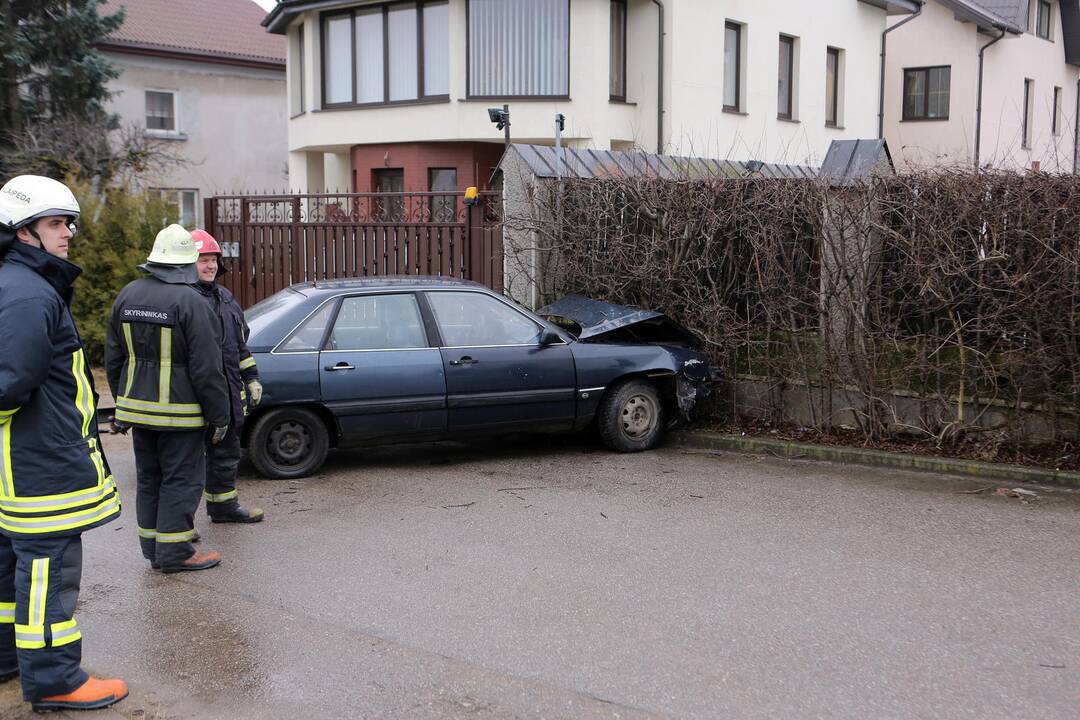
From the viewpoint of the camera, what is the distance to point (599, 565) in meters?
5.91

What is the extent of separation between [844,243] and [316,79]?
16103 mm

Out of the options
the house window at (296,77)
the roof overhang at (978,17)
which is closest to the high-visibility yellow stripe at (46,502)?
the house window at (296,77)

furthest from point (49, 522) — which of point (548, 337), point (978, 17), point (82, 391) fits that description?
point (978, 17)

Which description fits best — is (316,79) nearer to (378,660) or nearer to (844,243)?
(844,243)

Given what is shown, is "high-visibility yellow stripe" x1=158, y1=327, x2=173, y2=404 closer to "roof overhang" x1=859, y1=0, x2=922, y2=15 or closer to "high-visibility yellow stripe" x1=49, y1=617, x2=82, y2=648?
"high-visibility yellow stripe" x1=49, y1=617, x2=82, y2=648

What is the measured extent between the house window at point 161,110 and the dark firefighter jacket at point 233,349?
24.0 meters

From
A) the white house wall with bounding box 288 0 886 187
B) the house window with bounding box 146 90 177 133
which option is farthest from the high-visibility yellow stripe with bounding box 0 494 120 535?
the house window with bounding box 146 90 177 133

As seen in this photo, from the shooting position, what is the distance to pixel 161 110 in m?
29.0

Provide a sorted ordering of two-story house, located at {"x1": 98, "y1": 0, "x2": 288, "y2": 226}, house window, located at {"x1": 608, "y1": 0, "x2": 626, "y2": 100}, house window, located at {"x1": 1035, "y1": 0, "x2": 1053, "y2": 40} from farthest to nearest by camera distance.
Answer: house window, located at {"x1": 1035, "y1": 0, "x2": 1053, "y2": 40}
two-story house, located at {"x1": 98, "y1": 0, "x2": 288, "y2": 226}
house window, located at {"x1": 608, "y1": 0, "x2": 626, "y2": 100}

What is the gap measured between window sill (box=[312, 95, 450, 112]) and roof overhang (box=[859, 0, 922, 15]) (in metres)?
11.0

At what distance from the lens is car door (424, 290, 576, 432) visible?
27.6ft

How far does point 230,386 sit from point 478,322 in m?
2.68

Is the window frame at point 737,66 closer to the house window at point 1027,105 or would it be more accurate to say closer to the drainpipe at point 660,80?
the drainpipe at point 660,80

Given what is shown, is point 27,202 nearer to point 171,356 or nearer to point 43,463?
point 43,463
